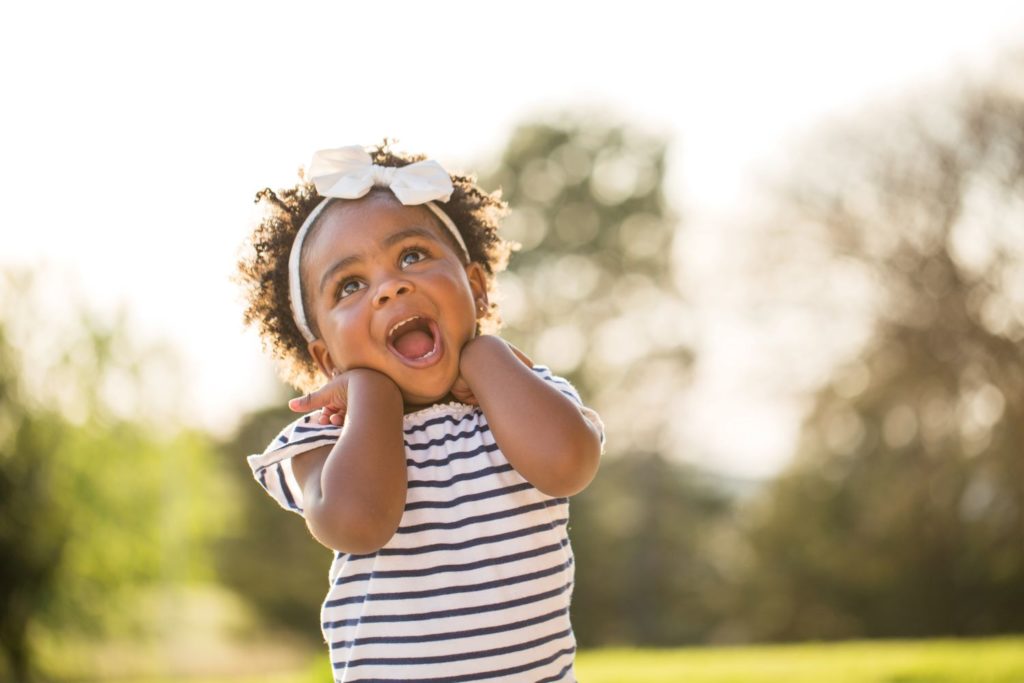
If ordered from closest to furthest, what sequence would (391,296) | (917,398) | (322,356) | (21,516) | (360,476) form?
(360,476) < (391,296) < (322,356) < (21,516) < (917,398)

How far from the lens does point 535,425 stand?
2.04 metres

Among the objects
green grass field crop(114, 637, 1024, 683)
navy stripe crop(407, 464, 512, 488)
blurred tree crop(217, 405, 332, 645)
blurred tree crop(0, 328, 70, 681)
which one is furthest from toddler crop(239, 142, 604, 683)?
blurred tree crop(217, 405, 332, 645)

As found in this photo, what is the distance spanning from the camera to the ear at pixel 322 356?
242 cm

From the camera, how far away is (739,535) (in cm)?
2212

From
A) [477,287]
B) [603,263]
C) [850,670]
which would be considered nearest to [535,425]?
[477,287]

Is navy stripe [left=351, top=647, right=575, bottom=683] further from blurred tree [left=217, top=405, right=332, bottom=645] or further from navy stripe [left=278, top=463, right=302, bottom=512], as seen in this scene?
blurred tree [left=217, top=405, right=332, bottom=645]

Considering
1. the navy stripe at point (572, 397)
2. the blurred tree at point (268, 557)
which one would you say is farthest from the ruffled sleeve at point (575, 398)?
the blurred tree at point (268, 557)

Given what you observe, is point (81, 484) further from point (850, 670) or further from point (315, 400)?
point (315, 400)

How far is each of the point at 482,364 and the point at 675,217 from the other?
20.4 meters

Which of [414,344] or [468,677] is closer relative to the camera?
[468,677]

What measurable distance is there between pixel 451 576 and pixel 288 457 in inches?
15.2

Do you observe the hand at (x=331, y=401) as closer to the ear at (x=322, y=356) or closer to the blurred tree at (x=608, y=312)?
the ear at (x=322, y=356)

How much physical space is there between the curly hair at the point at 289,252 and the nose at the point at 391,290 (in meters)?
0.44

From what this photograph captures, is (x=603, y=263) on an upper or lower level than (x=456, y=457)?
lower
